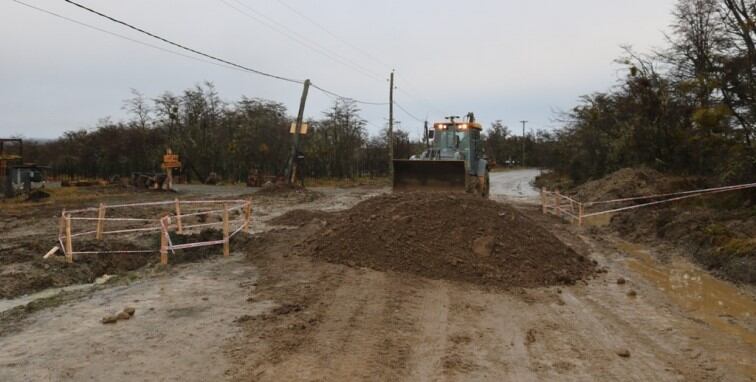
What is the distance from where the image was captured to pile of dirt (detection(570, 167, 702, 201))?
19672 millimetres

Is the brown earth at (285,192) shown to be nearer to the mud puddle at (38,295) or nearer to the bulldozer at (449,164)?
the bulldozer at (449,164)

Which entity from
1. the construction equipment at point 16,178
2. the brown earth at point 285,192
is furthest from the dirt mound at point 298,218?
the construction equipment at point 16,178

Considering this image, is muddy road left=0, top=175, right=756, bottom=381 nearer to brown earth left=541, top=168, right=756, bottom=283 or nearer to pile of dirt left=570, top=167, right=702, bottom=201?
brown earth left=541, top=168, right=756, bottom=283

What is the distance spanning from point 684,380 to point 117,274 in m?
8.70

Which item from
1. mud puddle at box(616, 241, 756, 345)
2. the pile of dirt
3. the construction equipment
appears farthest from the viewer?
the construction equipment

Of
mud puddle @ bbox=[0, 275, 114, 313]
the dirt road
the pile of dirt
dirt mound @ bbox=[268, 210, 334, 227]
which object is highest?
the pile of dirt

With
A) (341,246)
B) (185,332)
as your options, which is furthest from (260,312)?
(341,246)

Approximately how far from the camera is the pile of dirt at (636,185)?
19672 mm

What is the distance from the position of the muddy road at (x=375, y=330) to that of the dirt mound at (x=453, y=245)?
0.38 m

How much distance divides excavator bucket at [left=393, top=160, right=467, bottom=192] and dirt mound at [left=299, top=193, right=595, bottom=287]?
6.71 meters

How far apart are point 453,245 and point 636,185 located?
14713 millimetres

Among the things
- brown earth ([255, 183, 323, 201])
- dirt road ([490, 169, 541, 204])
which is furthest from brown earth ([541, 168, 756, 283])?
brown earth ([255, 183, 323, 201])

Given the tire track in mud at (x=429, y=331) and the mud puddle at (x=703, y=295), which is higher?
the tire track in mud at (x=429, y=331)

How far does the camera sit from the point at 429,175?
18453 mm
